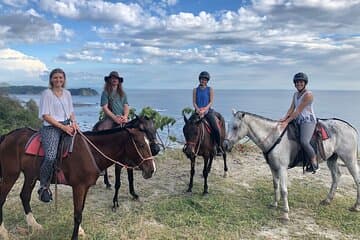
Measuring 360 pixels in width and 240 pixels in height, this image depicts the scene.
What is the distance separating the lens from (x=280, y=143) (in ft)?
19.1

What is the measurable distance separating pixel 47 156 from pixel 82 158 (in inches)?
15.9

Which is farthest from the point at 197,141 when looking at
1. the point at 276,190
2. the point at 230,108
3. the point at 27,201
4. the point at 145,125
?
the point at 230,108

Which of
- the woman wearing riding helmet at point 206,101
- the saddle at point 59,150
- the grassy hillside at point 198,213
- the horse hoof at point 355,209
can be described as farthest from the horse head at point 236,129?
the saddle at point 59,150

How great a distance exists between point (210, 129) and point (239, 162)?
2.67 meters

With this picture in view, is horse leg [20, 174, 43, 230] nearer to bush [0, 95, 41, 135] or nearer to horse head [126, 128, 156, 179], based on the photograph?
horse head [126, 128, 156, 179]

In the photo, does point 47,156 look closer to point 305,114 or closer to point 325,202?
point 305,114

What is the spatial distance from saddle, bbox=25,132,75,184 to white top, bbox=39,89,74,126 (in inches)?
10.1

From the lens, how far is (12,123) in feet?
132

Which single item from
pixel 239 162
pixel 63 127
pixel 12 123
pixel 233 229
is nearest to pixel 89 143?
pixel 63 127

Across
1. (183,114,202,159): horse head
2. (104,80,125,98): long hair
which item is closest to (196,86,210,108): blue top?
(183,114,202,159): horse head

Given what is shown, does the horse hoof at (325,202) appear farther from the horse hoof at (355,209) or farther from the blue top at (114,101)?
the blue top at (114,101)

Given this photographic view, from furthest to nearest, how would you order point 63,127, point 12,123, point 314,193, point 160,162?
point 12,123 → point 160,162 → point 314,193 → point 63,127

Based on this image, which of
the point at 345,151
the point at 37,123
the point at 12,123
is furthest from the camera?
the point at 37,123

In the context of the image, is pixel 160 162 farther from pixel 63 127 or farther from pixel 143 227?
pixel 63 127
